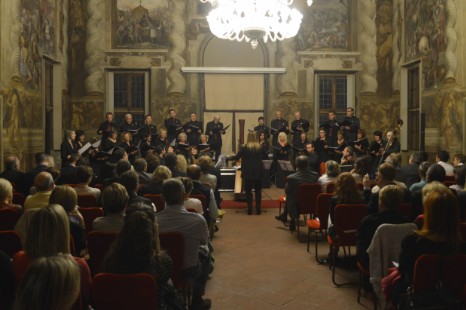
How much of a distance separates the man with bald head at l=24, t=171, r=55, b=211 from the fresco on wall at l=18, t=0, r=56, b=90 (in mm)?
8100

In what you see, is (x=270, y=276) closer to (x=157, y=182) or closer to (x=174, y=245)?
(x=157, y=182)

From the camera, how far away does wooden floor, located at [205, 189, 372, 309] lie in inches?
217

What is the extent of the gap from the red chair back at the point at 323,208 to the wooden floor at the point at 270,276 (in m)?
0.55

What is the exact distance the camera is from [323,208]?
721 centimetres

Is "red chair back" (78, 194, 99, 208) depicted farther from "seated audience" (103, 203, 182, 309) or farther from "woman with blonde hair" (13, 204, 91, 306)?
"woman with blonde hair" (13, 204, 91, 306)

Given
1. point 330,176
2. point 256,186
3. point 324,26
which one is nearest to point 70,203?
point 330,176

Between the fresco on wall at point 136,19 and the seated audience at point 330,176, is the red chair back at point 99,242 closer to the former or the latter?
the seated audience at point 330,176

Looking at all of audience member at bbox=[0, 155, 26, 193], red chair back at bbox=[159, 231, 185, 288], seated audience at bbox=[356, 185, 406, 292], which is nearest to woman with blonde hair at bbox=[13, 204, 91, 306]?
red chair back at bbox=[159, 231, 185, 288]

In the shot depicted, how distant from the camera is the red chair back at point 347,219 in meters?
6.09

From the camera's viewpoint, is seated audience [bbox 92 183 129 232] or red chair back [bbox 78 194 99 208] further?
red chair back [bbox 78 194 99 208]

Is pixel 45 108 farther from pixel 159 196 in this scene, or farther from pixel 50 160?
pixel 159 196

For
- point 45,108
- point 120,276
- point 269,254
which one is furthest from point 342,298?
point 45,108

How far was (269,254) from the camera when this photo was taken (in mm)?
7652

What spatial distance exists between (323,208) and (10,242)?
4.15 metres
